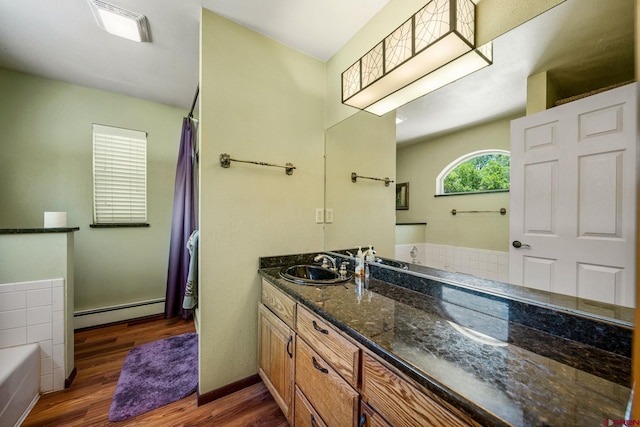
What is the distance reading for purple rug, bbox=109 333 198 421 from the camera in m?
1.50

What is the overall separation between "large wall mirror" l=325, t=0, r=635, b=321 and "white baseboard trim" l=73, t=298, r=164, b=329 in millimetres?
2804

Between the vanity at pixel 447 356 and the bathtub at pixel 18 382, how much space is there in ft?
4.79

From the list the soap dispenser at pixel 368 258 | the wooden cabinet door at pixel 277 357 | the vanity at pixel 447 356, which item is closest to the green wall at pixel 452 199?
the vanity at pixel 447 356

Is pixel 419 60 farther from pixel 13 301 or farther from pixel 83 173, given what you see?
pixel 83 173

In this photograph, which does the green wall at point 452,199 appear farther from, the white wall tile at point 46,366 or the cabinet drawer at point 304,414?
the white wall tile at point 46,366

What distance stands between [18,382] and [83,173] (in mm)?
1904

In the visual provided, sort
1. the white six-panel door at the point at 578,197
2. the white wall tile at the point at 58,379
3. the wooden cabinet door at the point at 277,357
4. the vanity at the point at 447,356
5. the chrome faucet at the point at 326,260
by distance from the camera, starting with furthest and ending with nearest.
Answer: the chrome faucet at the point at 326,260 < the white wall tile at the point at 58,379 < the wooden cabinet door at the point at 277,357 < the white six-panel door at the point at 578,197 < the vanity at the point at 447,356

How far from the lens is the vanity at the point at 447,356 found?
518mm

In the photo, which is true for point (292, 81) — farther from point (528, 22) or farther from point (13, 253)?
point (13, 253)

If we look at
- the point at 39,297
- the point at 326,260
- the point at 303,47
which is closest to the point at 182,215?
the point at 39,297

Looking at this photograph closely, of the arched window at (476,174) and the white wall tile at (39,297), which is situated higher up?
the arched window at (476,174)

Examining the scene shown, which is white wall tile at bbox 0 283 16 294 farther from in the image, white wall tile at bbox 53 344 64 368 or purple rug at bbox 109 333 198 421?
purple rug at bbox 109 333 198 421

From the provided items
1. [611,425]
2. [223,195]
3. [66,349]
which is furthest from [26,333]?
[611,425]

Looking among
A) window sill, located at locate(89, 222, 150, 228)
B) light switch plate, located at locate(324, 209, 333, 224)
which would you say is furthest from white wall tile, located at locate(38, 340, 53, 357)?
light switch plate, located at locate(324, 209, 333, 224)
